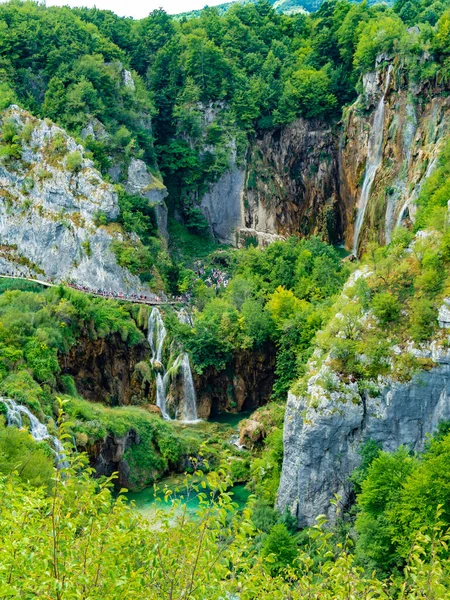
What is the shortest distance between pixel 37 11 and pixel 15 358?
37.1 metres

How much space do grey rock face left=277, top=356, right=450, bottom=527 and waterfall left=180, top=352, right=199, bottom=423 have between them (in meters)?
14.4

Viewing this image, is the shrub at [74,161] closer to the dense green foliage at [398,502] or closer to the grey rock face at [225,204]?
the grey rock face at [225,204]

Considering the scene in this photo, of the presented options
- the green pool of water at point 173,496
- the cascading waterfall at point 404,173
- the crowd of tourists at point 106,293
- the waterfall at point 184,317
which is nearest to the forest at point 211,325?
the green pool of water at point 173,496

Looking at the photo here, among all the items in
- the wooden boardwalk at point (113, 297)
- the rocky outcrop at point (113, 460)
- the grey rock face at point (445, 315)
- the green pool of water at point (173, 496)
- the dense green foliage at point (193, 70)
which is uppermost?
the dense green foliage at point (193, 70)

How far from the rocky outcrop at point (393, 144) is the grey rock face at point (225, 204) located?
8.69 meters

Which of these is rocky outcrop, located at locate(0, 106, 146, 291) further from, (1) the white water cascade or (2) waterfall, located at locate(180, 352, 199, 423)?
(2) waterfall, located at locate(180, 352, 199, 423)

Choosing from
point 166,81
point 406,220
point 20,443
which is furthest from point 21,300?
point 166,81

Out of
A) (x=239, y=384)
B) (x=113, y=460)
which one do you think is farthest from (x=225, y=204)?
(x=113, y=460)

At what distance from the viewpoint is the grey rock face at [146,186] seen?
51.0 meters

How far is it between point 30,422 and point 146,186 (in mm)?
27922

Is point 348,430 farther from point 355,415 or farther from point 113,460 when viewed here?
point 113,460

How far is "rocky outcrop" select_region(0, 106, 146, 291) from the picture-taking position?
147 ft

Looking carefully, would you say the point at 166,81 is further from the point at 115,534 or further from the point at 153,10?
the point at 115,534

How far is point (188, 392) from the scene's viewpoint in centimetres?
4019
